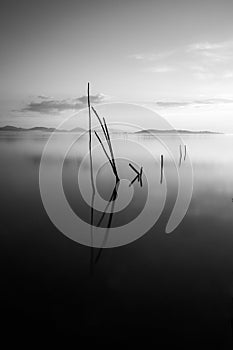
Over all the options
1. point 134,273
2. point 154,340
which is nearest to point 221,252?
point 134,273

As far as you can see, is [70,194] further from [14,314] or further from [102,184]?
[14,314]

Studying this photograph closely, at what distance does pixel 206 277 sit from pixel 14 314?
3596 millimetres

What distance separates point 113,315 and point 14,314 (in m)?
1.55

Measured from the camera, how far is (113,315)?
13.3 feet

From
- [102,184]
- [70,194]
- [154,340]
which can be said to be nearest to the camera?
[154,340]

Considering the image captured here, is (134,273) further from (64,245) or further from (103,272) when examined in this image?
(64,245)

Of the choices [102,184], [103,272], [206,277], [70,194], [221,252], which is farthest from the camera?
[102,184]

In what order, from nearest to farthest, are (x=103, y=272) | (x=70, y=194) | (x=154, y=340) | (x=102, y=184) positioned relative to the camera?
(x=154, y=340), (x=103, y=272), (x=70, y=194), (x=102, y=184)

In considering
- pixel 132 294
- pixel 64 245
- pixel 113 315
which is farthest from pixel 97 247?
pixel 113 315

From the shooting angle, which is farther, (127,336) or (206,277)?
(206,277)

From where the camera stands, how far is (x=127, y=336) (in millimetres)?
3666

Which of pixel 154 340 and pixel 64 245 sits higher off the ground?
pixel 64 245

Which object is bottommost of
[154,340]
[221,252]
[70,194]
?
[154,340]

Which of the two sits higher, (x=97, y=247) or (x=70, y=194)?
(x=70, y=194)
